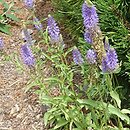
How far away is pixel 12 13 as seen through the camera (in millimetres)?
5395

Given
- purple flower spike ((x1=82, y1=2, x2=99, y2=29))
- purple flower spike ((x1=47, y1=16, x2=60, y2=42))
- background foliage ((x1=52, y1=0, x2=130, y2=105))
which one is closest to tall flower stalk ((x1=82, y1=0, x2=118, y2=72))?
purple flower spike ((x1=82, y1=2, x2=99, y2=29))

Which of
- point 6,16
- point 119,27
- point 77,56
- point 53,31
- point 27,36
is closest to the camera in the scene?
point 77,56

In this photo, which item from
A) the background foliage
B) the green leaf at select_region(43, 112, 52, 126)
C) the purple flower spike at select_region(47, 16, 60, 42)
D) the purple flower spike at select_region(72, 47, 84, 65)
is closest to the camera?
the purple flower spike at select_region(72, 47, 84, 65)

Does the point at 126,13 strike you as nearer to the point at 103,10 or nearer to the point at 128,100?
the point at 103,10

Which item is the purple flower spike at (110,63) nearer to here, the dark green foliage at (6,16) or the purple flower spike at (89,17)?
the purple flower spike at (89,17)

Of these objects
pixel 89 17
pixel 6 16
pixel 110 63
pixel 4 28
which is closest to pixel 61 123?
pixel 110 63

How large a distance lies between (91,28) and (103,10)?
1079 millimetres

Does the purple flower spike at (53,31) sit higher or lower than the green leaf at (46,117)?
higher

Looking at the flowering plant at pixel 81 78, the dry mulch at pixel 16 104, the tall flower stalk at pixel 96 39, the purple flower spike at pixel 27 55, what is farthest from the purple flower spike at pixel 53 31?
the dry mulch at pixel 16 104

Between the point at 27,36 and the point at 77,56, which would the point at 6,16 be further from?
the point at 77,56

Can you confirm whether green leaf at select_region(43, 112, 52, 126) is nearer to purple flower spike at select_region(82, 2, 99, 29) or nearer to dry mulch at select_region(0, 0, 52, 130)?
dry mulch at select_region(0, 0, 52, 130)

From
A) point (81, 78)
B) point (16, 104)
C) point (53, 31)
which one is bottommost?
point (16, 104)

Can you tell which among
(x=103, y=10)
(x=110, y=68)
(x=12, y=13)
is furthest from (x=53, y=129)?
(x=12, y=13)

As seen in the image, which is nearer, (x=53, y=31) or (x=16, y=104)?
(x=53, y=31)
